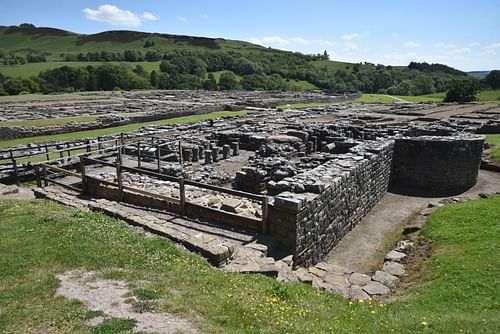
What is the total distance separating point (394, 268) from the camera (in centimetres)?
976

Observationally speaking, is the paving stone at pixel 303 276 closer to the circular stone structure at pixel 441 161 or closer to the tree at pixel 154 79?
the circular stone structure at pixel 441 161

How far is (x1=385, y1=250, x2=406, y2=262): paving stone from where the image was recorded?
34.0 ft

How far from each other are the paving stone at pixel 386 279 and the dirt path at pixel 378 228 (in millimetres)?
934

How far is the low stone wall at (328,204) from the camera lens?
9180 mm

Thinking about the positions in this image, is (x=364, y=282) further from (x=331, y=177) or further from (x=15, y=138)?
(x=15, y=138)

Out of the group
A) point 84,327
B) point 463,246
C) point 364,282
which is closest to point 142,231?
point 84,327

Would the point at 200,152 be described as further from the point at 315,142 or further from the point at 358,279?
the point at 358,279

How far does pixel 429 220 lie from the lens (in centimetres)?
1267

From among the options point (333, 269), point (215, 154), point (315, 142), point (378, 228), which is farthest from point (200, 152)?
point (333, 269)

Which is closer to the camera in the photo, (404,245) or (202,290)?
(202,290)

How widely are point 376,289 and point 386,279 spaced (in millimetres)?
709

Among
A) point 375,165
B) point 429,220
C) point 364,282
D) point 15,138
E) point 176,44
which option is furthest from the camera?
point 176,44

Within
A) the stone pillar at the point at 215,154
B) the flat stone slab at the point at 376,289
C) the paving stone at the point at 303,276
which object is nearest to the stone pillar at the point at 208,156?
the stone pillar at the point at 215,154

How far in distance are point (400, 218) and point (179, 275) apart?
32.7 feet
